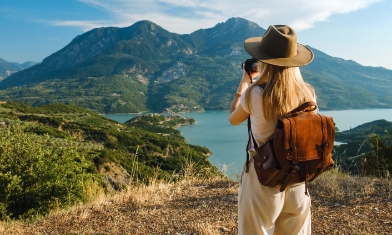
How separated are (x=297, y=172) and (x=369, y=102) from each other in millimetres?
154666

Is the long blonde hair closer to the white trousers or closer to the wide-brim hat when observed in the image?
the wide-brim hat

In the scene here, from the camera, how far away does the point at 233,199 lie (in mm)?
3598

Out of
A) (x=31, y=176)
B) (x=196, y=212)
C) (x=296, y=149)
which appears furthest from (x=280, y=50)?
(x=31, y=176)

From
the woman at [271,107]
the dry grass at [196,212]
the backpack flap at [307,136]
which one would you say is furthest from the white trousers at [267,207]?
the dry grass at [196,212]

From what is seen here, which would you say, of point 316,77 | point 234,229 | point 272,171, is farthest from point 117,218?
point 316,77

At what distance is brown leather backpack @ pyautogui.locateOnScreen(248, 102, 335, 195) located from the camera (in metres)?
1.35

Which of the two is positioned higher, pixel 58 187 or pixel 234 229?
pixel 234 229

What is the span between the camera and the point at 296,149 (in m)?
1.35

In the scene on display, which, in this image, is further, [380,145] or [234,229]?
[380,145]

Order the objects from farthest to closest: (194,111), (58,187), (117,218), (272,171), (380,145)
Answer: (194,111) < (380,145) < (58,187) < (117,218) < (272,171)

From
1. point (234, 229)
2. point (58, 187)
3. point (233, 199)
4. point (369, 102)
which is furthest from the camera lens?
point (369, 102)

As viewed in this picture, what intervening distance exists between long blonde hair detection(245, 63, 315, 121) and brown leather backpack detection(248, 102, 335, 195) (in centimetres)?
4

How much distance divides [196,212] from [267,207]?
1836mm

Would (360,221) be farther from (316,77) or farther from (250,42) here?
(316,77)
